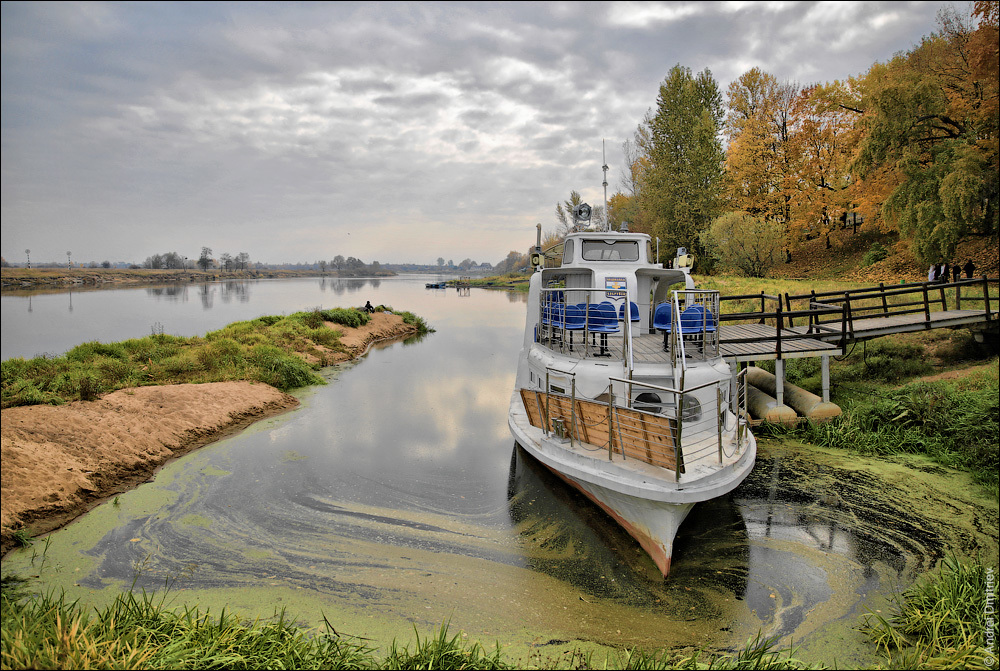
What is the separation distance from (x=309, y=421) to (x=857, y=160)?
67.5 feet

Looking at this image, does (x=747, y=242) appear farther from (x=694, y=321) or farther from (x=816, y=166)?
(x=694, y=321)

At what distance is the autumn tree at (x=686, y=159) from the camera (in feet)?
103

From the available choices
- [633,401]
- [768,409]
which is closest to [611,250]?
[633,401]

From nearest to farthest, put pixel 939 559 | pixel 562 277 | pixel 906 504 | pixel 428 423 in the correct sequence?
pixel 939 559 < pixel 906 504 < pixel 562 277 < pixel 428 423

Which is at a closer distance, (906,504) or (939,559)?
(939,559)

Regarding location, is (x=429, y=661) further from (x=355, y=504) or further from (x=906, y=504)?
(x=906, y=504)

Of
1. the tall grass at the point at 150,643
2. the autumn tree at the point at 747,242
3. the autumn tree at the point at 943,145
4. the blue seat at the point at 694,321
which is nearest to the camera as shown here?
the tall grass at the point at 150,643

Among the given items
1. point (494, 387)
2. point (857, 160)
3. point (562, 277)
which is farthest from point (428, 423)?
point (857, 160)

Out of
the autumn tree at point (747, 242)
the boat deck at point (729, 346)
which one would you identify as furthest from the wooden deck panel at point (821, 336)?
the autumn tree at point (747, 242)

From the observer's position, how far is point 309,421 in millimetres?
14195

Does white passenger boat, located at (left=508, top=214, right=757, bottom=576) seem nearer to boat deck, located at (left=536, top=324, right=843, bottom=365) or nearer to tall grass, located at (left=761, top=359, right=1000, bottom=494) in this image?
boat deck, located at (left=536, top=324, right=843, bottom=365)

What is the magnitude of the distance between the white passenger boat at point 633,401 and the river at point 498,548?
1.03 m

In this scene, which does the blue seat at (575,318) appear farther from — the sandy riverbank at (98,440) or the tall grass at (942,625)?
the sandy riverbank at (98,440)

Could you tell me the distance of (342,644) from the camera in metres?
5.11
